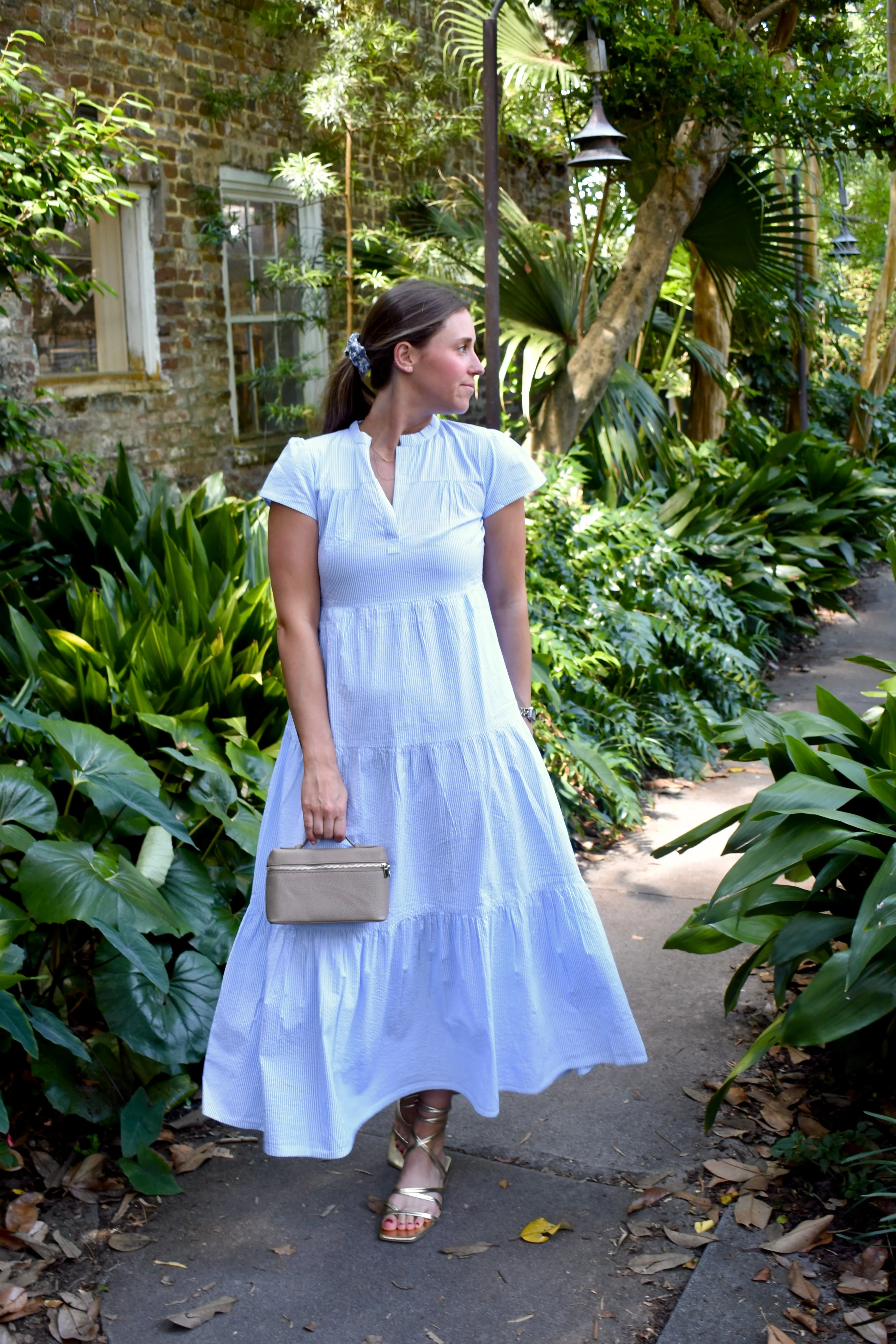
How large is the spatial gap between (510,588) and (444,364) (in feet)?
1.62

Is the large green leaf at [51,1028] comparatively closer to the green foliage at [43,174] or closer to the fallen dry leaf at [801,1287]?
the fallen dry leaf at [801,1287]

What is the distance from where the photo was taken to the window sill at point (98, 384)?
24.9 feet

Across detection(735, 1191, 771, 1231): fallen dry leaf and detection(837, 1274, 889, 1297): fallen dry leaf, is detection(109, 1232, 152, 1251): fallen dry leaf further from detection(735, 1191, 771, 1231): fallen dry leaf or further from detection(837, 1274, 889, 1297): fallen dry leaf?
detection(837, 1274, 889, 1297): fallen dry leaf

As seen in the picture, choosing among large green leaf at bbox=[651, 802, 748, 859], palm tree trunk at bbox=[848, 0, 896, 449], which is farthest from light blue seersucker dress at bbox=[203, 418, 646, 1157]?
palm tree trunk at bbox=[848, 0, 896, 449]

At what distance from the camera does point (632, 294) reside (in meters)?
7.57

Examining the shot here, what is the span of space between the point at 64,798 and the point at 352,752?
1.15 metres

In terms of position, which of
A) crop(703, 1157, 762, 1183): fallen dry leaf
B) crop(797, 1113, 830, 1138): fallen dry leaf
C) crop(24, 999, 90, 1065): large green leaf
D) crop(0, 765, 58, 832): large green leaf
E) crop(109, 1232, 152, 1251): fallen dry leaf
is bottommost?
crop(109, 1232, 152, 1251): fallen dry leaf

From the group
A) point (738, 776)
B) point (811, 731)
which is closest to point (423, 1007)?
point (811, 731)

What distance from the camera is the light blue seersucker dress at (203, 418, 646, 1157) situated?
247cm

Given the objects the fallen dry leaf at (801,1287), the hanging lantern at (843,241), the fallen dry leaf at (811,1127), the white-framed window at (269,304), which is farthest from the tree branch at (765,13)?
the fallen dry leaf at (801,1287)

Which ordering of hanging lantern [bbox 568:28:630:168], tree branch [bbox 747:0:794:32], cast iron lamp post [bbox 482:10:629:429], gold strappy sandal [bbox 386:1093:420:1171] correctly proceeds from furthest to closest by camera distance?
1. tree branch [bbox 747:0:794:32]
2. hanging lantern [bbox 568:28:630:168]
3. cast iron lamp post [bbox 482:10:629:429]
4. gold strappy sandal [bbox 386:1093:420:1171]

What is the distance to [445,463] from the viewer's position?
254cm

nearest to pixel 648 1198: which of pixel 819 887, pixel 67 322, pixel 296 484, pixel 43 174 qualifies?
pixel 819 887

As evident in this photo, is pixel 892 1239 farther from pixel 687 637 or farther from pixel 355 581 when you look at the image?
pixel 687 637
